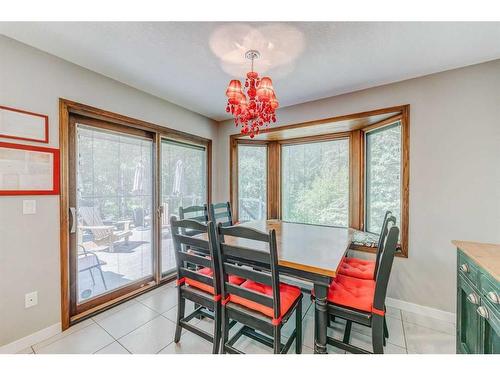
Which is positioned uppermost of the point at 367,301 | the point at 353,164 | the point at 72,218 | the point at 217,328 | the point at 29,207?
the point at 353,164

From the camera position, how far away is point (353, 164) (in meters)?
2.77

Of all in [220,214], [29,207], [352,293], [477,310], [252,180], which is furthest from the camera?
[252,180]

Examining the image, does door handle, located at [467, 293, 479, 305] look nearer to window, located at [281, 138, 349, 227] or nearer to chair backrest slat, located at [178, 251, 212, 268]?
chair backrest slat, located at [178, 251, 212, 268]

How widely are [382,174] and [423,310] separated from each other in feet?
4.71

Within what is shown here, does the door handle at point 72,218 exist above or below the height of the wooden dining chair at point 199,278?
above

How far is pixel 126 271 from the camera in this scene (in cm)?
247

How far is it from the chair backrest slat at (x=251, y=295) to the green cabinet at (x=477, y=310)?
105cm

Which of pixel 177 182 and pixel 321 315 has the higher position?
pixel 177 182

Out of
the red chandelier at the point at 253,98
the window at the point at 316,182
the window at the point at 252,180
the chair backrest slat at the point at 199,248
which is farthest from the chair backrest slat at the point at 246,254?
the window at the point at 252,180

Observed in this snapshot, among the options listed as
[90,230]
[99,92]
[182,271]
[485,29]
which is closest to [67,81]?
[99,92]

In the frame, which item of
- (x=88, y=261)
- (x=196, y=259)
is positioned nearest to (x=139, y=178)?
(x=88, y=261)

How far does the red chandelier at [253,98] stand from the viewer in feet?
4.91

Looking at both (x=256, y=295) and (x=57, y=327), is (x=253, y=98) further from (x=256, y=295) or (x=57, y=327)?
(x=57, y=327)

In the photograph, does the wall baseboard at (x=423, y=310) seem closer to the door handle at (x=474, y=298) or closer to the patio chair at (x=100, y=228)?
the door handle at (x=474, y=298)
